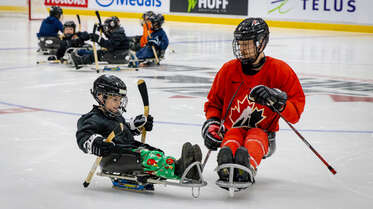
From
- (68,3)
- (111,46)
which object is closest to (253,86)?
(111,46)

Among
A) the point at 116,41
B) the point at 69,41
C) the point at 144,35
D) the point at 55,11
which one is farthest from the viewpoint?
the point at 55,11

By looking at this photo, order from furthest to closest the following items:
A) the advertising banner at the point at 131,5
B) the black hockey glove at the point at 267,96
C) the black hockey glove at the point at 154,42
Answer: the advertising banner at the point at 131,5 → the black hockey glove at the point at 154,42 → the black hockey glove at the point at 267,96

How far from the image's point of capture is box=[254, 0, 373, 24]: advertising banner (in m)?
19.1

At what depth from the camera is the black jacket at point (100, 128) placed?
3766mm

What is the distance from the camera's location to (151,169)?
3805 millimetres

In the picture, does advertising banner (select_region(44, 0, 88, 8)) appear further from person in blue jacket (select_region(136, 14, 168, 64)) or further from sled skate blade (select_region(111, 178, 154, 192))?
sled skate blade (select_region(111, 178, 154, 192))

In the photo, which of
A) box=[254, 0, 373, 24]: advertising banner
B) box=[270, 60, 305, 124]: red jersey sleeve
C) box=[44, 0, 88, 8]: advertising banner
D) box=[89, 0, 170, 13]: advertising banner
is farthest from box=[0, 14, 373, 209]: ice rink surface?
box=[44, 0, 88, 8]: advertising banner

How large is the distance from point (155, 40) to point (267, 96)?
795 centimetres


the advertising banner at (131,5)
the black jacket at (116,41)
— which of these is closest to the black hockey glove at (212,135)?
the black jacket at (116,41)

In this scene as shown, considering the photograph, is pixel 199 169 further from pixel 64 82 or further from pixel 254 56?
pixel 64 82

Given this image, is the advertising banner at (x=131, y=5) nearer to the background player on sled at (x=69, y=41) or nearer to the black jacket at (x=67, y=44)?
the background player on sled at (x=69, y=41)

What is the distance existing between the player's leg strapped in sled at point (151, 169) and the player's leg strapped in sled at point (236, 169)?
17 cm

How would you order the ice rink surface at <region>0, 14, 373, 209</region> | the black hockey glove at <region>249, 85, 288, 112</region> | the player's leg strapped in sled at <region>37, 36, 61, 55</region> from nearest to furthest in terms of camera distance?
the black hockey glove at <region>249, 85, 288, 112</region> < the ice rink surface at <region>0, 14, 373, 209</region> < the player's leg strapped in sled at <region>37, 36, 61, 55</region>

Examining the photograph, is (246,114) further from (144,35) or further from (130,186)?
(144,35)
